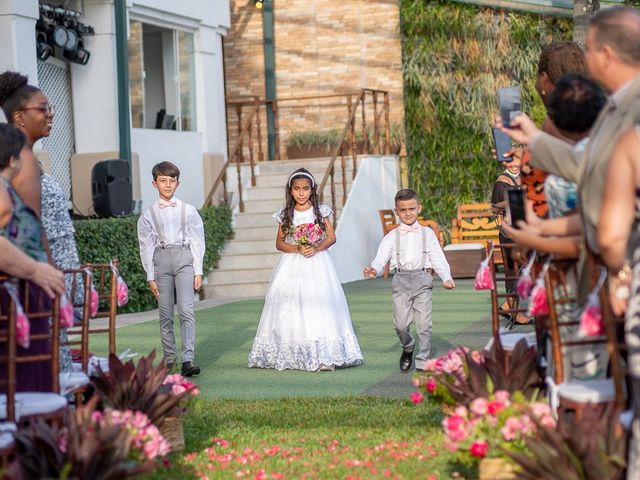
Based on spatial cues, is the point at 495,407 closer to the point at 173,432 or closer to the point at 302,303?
the point at 173,432

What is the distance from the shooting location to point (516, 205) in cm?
515

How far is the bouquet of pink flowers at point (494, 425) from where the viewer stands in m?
5.04

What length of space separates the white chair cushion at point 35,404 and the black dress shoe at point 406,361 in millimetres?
4493

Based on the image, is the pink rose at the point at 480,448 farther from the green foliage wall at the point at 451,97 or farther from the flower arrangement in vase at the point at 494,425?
the green foliage wall at the point at 451,97

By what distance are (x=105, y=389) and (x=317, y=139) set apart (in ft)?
52.6

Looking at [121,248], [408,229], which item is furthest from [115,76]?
[408,229]

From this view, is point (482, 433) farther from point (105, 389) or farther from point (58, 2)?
point (58, 2)

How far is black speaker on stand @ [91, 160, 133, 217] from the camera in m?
15.3

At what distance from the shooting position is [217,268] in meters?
17.8

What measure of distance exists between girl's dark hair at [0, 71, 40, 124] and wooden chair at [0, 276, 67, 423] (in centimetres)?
143

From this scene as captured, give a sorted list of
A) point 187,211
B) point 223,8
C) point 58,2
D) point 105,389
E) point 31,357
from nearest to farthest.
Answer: point 31,357, point 105,389, point 187,211, point 58,2, point 223,8

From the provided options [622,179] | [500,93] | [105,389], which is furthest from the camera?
[105,389]

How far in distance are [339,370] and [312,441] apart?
3116 millimetres

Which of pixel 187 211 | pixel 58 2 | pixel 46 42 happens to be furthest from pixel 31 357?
pixel 58 2
